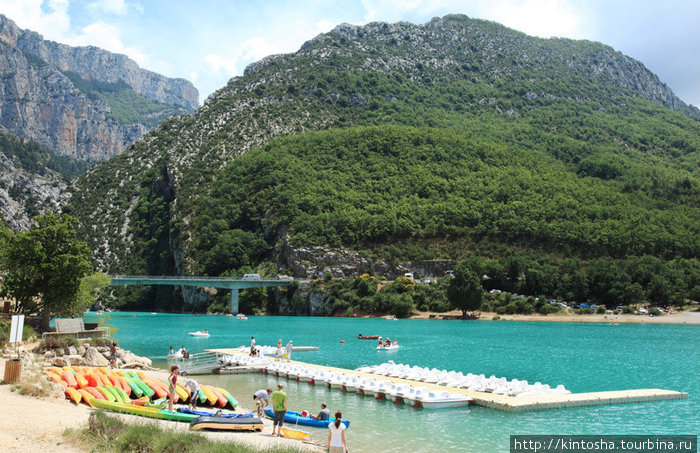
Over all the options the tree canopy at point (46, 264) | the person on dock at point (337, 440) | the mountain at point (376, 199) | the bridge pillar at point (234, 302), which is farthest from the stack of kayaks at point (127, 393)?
the bridge pillar at point (234, 302)

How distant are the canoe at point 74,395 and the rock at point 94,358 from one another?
12156mm

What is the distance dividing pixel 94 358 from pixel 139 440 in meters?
24.6

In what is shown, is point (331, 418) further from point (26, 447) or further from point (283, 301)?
point (283, 301)

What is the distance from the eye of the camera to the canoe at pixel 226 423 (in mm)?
20766

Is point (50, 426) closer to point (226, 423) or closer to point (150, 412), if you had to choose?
point (150, 412)

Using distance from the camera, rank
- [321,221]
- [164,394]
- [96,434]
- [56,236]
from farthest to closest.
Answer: [321,221] → [56,236] → [164,394] → [96,434]

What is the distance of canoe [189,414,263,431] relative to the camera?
68.1ft

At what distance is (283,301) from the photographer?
130125 millimetres

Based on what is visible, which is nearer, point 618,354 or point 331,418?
point 331,418

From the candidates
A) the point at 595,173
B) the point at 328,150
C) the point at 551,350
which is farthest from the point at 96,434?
the point at 595,173

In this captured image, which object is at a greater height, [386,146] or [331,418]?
[386,146]

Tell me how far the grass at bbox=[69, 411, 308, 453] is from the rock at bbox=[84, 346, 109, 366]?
2139 centimetres

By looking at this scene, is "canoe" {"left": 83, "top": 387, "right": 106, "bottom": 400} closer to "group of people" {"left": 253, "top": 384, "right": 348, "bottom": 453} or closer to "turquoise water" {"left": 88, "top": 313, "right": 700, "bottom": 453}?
"group of people" {"left": 253, "top": 384, "right": 348, "bottom": 453}

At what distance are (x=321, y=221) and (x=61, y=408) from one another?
119m
